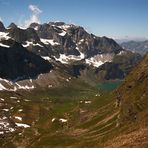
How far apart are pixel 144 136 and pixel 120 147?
9.38 meters

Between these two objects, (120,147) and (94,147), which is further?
(94,147)

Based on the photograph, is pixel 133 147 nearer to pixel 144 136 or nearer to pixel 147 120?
pixel 144 136

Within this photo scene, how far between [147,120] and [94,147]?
88.3 feet

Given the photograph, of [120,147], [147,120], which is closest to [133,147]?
[120,147]

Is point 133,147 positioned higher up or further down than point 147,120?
further down

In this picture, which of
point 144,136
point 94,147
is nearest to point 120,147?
point 144,136

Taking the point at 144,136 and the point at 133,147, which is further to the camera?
the point at 144,136

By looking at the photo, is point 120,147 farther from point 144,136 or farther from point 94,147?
point 94,147

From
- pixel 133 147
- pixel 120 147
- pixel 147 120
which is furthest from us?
pixel 147 120

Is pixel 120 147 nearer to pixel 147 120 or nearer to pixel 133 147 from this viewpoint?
pixel 133 147

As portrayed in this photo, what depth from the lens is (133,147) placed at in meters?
131

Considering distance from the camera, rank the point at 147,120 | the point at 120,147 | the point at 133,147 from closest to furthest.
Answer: the point at 133,147 < the point at 120,147 < the point at 147,120

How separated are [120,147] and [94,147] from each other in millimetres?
45965

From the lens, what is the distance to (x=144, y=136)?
142 m
